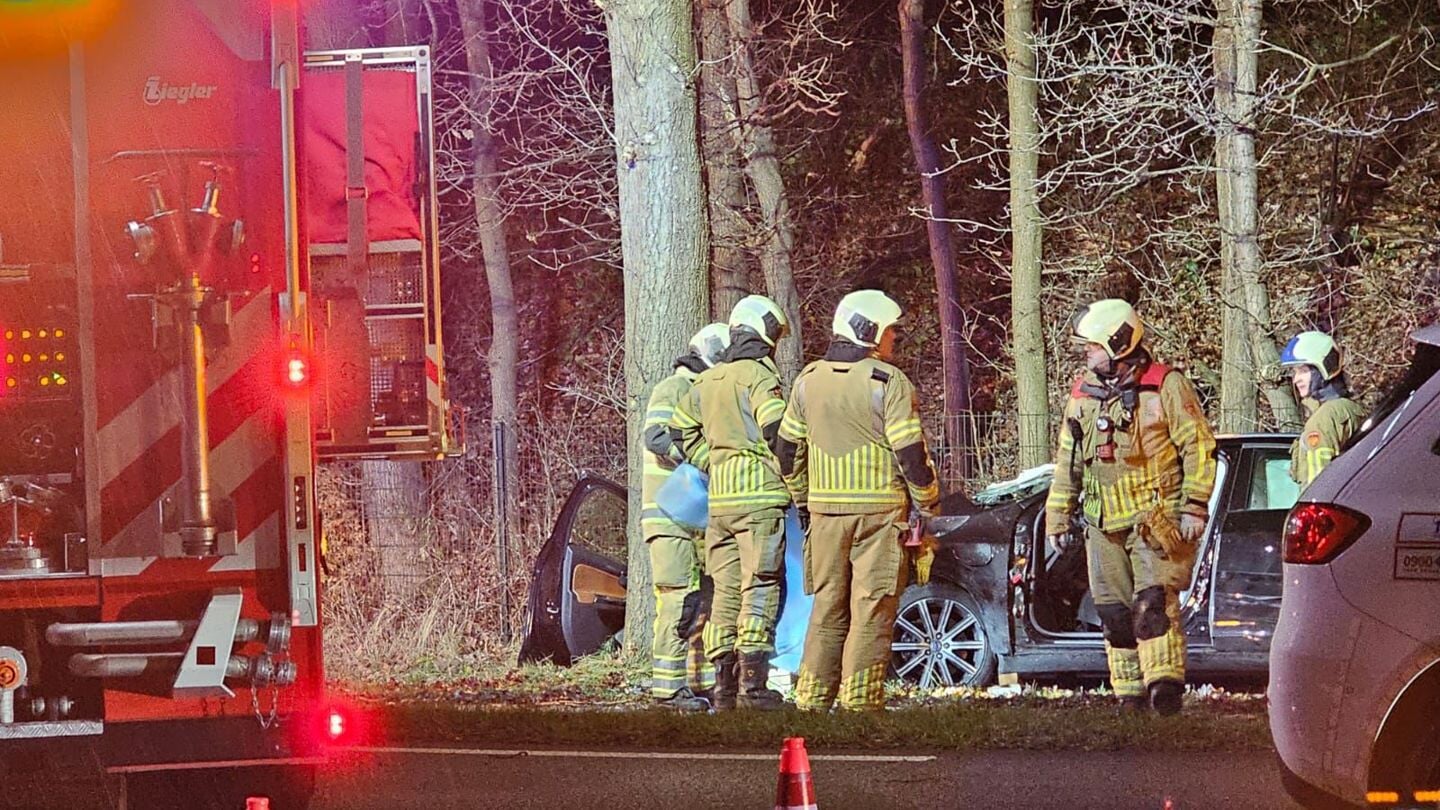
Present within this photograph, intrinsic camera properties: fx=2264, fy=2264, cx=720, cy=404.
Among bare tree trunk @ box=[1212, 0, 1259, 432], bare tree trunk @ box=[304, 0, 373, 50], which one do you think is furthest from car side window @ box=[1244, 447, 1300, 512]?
bare tree trunk @ box=[304, 0, 373, 50]

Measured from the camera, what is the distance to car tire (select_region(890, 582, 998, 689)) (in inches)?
476

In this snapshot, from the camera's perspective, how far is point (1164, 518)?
35.5ft

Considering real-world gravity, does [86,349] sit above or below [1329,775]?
above

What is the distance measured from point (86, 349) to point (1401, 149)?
57.4 ft

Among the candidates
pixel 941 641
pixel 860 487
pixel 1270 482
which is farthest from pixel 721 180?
pixel 860 487

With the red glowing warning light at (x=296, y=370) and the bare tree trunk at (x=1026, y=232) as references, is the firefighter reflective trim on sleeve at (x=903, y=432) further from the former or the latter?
the bare tree trunk at (x=1026, y=232)

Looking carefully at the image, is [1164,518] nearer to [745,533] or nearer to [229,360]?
[745,533]

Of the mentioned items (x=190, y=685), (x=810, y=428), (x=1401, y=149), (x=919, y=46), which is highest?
(x=919, y=46)

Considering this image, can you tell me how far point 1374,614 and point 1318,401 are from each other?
5.96 metres

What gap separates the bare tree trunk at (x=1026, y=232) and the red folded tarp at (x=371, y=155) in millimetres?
11603

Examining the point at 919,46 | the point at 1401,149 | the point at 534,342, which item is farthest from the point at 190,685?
the point at 534,342

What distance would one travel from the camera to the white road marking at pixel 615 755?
31.5ft

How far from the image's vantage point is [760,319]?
37.0 feet

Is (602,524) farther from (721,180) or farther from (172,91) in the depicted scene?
(172,91)
